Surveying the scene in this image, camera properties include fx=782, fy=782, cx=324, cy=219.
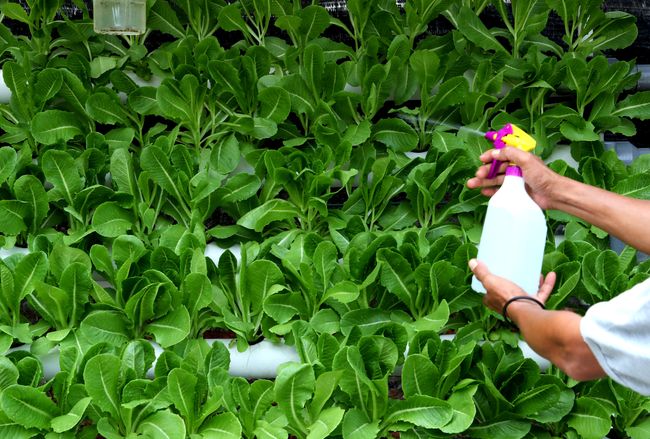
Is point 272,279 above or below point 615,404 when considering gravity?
above

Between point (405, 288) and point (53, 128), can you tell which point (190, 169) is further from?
point (405, 288)

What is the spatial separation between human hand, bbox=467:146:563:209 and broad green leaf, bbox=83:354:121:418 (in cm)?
84

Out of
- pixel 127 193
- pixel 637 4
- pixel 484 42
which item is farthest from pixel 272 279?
pixel 637 4

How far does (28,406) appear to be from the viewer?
1.53m

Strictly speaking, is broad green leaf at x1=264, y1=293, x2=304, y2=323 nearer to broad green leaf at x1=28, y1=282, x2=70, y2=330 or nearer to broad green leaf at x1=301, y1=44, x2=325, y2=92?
broad green leaf at x1=28, y1=282, x2=70, y2=330

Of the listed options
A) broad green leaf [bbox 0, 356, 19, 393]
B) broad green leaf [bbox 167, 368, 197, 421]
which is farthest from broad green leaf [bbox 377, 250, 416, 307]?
broad green leaf [bbox 0, 356, 19, 393]

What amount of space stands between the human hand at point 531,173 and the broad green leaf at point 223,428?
Result: 2.29 feet

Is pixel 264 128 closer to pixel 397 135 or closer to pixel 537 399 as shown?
pixel 397 135

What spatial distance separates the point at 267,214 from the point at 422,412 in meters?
0.63

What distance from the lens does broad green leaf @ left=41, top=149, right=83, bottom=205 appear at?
1936mm

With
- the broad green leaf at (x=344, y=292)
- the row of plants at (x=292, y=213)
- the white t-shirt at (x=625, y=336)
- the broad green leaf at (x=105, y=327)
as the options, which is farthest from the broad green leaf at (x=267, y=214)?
the white t-shirt at (x=625, y=336)

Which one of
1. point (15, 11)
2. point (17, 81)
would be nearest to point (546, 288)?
point (17, 81)

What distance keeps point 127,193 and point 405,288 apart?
723 millimetres

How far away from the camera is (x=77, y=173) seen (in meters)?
1.95
